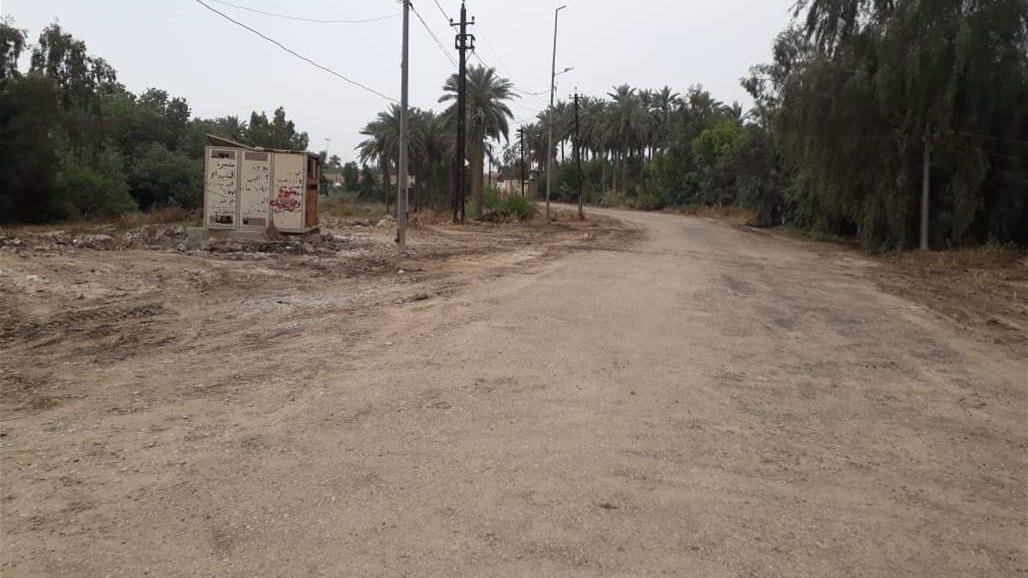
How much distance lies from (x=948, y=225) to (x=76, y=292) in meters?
25.1

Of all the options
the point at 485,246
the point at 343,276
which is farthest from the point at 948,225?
the point at 343,276

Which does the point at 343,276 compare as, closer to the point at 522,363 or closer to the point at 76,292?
the point at 76,292

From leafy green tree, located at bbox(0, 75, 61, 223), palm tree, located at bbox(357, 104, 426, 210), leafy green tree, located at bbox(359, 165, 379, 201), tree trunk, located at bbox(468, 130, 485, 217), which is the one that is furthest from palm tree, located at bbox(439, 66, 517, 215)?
leafy green tree, located at bbox(359, 165, 379, 201)

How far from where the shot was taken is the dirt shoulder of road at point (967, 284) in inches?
467

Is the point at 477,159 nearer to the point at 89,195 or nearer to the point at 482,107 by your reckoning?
the point at 482,107

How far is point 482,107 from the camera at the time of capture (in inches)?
2019

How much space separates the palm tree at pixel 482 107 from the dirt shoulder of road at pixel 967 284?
88.0 feet

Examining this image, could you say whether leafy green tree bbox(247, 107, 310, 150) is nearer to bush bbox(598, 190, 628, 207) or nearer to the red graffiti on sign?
bush bbox(598, 190, 628, 207)

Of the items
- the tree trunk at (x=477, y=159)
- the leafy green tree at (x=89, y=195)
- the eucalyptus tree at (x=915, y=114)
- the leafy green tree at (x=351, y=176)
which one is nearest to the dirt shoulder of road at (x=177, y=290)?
the eucalyptus tree at (x=915, y=114)

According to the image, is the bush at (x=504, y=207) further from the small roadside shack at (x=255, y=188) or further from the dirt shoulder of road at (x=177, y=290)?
the small roadside shack at (x=255, y=188)

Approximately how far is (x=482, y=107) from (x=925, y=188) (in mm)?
31156

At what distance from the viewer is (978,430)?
6289mm

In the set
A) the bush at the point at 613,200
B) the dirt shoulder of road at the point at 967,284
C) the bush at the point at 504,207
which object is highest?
the bush at the point at 613,200

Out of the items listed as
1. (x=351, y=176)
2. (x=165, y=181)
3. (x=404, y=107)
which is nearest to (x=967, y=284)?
(x=404, y=107)
